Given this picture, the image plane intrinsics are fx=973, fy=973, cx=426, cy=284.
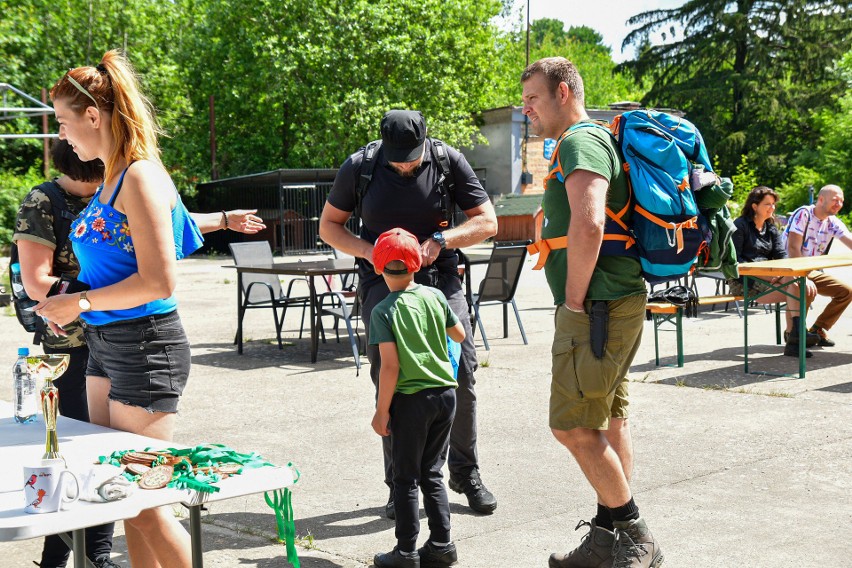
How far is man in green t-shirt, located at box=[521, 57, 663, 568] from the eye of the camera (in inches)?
146

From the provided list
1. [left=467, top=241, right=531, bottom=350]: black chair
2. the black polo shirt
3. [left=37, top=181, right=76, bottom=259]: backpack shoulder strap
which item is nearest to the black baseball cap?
the black polo shirt

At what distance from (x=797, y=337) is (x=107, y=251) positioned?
773 cm

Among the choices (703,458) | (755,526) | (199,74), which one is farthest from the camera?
(199,74)

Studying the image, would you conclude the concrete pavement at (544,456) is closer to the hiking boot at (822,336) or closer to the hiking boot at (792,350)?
the hiking boot at (792,350)

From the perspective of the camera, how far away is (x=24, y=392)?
3.21m

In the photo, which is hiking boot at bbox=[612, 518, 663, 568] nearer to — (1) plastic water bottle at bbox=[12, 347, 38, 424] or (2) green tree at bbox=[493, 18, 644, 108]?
(1) plastic water bottle at bbox=[12, 347, 38, 424]

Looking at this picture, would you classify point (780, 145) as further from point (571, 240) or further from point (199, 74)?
point (571, 240)

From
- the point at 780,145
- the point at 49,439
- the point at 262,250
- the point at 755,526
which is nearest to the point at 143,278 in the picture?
the point at 49,439

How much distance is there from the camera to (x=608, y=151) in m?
3.68

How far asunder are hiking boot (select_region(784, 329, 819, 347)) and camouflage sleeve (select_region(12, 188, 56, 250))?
7.38 meters

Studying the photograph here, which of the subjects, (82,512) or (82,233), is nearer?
(82,512)

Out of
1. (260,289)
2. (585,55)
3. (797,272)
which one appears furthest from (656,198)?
(585,55)

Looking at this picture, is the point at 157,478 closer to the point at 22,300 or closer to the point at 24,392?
the point at 24,392

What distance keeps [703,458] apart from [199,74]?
38.4 m
